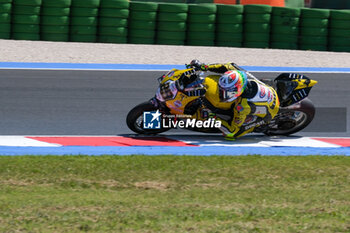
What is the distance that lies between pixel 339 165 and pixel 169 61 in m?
8.22

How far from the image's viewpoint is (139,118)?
9266 millimetres

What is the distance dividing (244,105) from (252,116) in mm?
215

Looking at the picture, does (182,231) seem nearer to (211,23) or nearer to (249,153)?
(249,153)

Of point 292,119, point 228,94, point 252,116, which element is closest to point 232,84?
point 228,94

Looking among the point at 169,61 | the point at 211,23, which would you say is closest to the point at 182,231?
the point at 169,61

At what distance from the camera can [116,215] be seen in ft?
18.6

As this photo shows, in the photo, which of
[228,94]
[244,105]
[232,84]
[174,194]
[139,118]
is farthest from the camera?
[139,118]

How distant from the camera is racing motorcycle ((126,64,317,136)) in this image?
8.94 metres

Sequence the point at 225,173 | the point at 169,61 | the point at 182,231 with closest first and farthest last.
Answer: the point at 182,231 < the point at 225,173 < the point at 169,61

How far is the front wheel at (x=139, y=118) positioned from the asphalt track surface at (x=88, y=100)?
1.39ft

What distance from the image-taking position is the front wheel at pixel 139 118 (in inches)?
357

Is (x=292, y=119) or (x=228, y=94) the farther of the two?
A: (x=292, y=119)

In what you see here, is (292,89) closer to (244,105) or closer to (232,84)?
(244,105)

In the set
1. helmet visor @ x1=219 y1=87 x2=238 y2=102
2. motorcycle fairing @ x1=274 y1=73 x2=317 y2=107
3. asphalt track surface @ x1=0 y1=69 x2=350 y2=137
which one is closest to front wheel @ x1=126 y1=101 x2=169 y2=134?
asphalt track surface @ x1=0 y1=69 x2=350 y2=137
